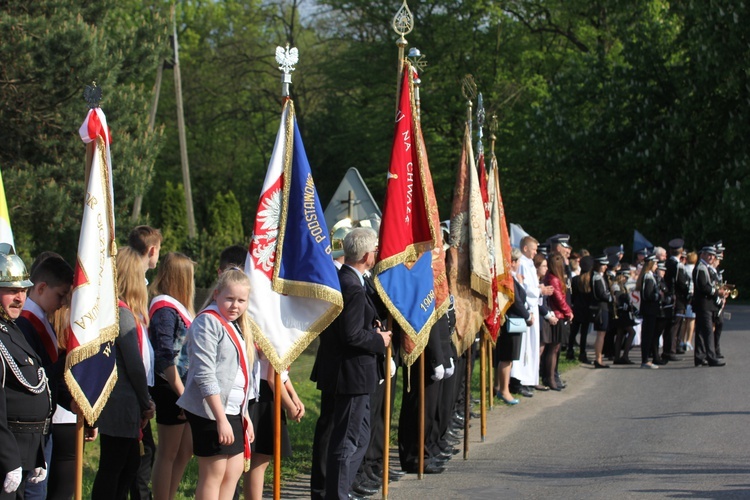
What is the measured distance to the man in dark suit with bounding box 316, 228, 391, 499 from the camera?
291 inches

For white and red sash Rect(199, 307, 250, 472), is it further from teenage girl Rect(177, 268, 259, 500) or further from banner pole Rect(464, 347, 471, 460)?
banner pole Rect(464, 347, 471, 460)

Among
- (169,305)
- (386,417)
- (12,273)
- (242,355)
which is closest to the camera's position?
(12,273)

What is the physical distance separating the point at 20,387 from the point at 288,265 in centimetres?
256

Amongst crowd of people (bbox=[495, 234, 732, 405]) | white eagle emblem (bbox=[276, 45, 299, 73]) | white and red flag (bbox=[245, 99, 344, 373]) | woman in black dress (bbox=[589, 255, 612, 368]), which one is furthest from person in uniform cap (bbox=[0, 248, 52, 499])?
woman in black dress (bbox=[589, 255, 612, 368])

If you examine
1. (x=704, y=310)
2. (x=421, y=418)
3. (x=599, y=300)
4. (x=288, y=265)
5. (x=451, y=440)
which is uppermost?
(x=599, y=300)

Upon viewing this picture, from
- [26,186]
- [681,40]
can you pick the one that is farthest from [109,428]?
[681,40]

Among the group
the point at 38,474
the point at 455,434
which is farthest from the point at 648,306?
the point at 38,474

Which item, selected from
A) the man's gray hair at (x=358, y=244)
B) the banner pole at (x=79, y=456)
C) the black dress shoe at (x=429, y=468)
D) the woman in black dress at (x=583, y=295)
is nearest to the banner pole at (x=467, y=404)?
the black dress shoe at (x=429, y=468)

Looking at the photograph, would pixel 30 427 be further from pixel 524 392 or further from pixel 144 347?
pixel 524 392

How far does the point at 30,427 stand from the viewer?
542 cm

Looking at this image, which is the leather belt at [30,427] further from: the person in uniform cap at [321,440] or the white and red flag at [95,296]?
the person in uniform cap at [321,440]

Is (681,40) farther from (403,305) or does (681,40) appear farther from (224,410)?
(224,410)

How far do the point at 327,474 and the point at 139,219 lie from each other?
1629 cm

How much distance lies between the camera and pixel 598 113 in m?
35.7
